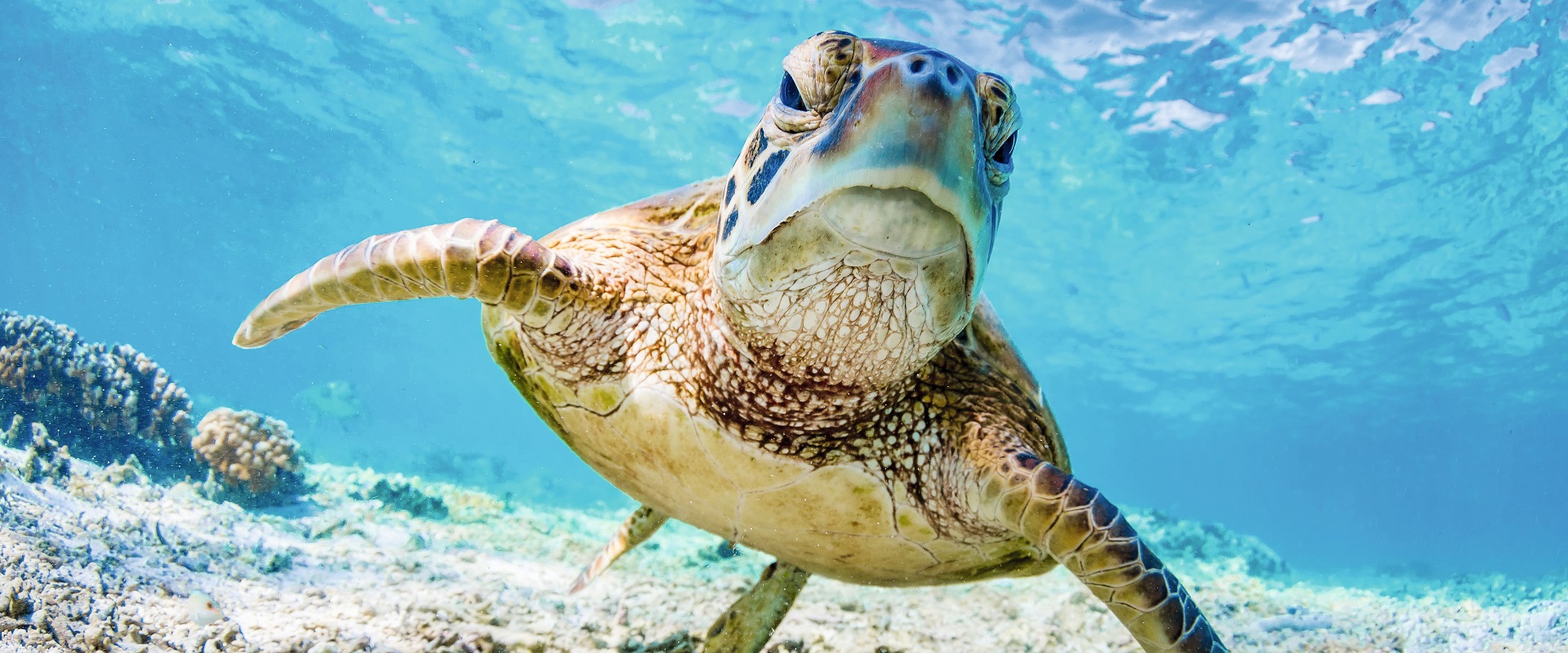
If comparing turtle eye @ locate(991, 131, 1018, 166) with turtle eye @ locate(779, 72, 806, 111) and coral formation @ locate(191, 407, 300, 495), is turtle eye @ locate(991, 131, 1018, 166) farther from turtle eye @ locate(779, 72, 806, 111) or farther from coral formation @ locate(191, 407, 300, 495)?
coral formation @ locate(191, 407, 300, 495)

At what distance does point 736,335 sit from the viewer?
2.17 meters

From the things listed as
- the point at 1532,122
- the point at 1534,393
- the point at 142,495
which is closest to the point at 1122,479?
the point at 1534,393

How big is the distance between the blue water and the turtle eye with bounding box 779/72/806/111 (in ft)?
41.8

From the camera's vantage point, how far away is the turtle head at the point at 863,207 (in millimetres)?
1425

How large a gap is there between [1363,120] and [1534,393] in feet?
100

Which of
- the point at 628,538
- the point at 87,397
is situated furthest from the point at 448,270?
the point at 87,397

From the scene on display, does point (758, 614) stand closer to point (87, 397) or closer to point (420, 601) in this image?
point (420, 601)

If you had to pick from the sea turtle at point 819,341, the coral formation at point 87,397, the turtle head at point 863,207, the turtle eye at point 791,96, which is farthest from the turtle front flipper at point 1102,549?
the coral formation at point 87,397

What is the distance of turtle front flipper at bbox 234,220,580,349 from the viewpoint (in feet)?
7.28

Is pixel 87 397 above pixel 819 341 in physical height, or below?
below

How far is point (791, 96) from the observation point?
5.82 ft

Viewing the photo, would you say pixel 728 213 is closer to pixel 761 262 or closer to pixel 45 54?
pixel 761 262

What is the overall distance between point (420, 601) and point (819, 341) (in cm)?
203

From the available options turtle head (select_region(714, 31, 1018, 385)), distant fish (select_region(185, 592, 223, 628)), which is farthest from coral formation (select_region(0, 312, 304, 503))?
turtle head (select_region(714, 31, 1018, 385))
